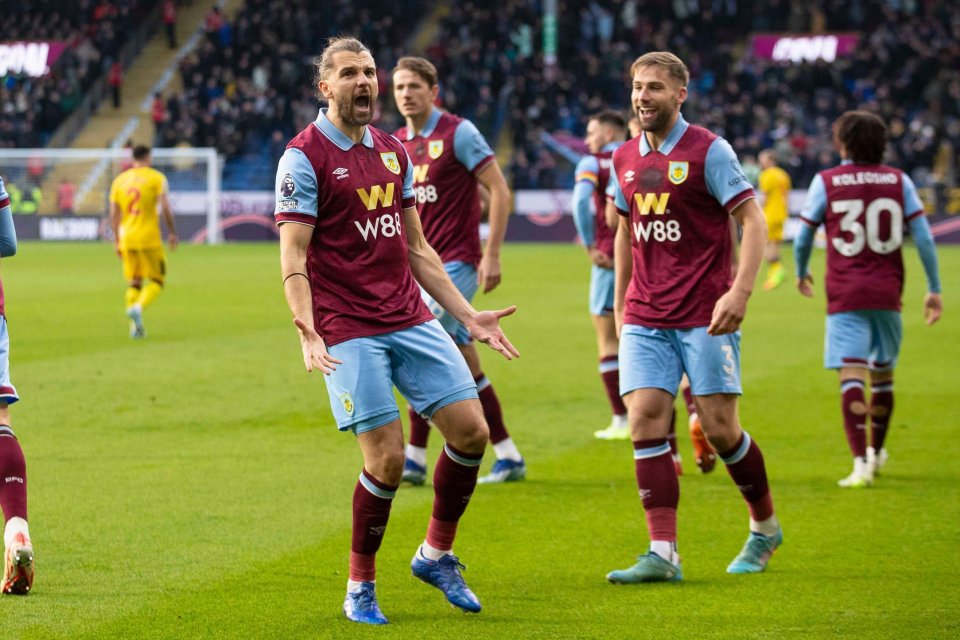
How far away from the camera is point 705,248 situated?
235 inches

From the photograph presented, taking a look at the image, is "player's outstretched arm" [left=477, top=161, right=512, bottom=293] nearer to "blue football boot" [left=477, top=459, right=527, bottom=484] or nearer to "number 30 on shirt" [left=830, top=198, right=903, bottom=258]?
"blue football boot" [left=477, top=459, right=527, bottom=484]

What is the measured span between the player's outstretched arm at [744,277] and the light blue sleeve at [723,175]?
11cm

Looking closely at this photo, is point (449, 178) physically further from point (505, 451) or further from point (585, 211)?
point (585, 211)

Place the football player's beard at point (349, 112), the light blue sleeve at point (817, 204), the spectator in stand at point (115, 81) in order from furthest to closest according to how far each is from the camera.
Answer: the spectator in stand at point (115, 81) → the light blue sleeve at point (817, 204) → the football player's beard at point (349, 112)

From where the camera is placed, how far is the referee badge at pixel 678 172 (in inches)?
231

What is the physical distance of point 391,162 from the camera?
5.44 meters

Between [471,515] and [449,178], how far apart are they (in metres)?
2.06

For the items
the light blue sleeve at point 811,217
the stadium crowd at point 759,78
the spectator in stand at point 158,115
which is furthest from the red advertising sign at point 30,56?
the light blue sleeve at point 811,217

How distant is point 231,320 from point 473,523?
11.5 m

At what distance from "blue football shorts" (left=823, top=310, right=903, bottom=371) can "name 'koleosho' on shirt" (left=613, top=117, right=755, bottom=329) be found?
2.25m

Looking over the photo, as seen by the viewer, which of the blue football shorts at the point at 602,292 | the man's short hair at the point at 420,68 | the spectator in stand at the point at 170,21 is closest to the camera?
the man's short hair at the point at 420,68

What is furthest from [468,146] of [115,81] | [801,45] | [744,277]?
[115,81]

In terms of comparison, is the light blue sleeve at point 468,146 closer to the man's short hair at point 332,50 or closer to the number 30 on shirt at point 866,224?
the number 30 on shirt at point 866,224

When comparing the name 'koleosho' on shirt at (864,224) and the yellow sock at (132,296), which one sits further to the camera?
the yellow sock at (132,296)
